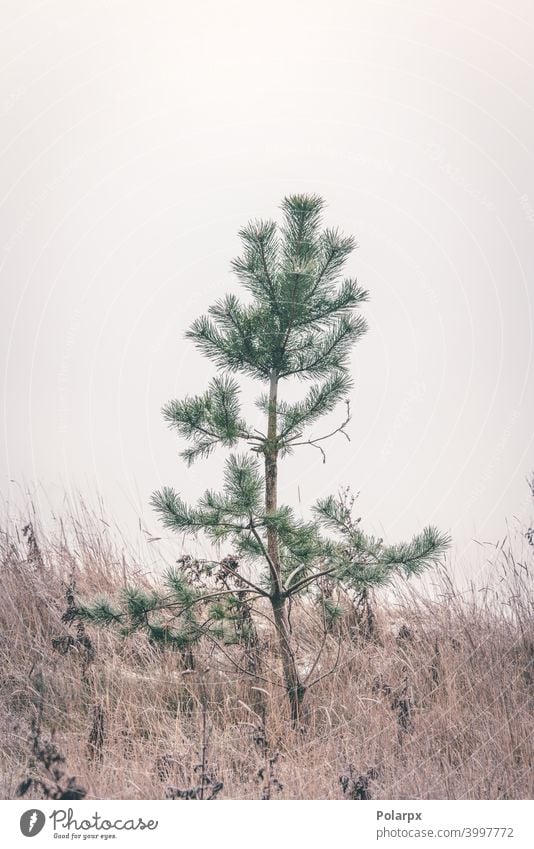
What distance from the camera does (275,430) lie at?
357cm

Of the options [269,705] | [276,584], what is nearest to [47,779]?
[269,705]

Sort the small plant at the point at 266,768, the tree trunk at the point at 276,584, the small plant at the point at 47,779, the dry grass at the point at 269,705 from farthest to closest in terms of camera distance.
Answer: the tree trunk at the point at 276,584
the dry grass at the point at 269,705
the small plant at the point at 266,768
the small plant at the point at 47,779

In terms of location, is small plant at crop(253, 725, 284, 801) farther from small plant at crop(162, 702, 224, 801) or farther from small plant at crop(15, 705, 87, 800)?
small plant at crop(15, 705, 87, 800)

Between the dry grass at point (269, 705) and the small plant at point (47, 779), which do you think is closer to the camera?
the small plant at point (47, 779)

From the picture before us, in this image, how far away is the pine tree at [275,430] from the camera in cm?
343

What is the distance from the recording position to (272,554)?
3.52m

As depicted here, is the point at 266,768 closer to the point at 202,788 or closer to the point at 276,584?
the point at 202,788

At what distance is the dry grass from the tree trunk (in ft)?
0.45

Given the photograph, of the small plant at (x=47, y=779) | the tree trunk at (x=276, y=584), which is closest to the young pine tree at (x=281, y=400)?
the tree trunk at (x=276, y=584)

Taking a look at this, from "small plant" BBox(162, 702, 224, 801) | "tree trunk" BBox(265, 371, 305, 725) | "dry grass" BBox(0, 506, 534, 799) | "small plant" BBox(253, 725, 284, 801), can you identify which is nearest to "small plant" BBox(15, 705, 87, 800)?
"dry grass" BBox(0, 506, 534, 799)

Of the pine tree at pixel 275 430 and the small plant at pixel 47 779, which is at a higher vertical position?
the pine tree at pixel 275 430

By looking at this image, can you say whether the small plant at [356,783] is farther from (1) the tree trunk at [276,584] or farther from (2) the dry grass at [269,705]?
(1) the tree trunk at [276,584]
